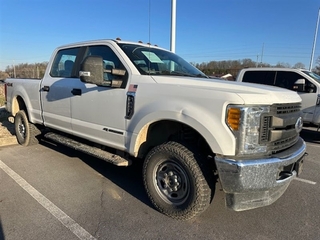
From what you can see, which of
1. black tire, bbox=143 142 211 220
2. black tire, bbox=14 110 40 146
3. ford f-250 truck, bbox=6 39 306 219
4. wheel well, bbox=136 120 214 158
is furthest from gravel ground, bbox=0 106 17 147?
black tire, bbox=143 142 211 220

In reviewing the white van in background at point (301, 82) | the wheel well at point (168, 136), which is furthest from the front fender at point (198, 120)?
the white van in background at point (301, 82)

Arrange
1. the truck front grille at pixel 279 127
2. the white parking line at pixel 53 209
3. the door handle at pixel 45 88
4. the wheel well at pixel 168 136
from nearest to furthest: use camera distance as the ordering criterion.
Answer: the truck front grille at pixel 279 127, the white parking line at pixel 53 209, the wheel well at pixel 168 136, the door handle at pixel 45 88

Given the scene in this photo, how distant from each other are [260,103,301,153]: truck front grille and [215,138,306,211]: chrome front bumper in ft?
0.40

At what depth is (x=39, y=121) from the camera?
5.16 meters

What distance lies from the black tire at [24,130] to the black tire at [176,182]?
11.6 feet

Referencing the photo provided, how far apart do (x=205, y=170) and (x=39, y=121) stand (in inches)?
150

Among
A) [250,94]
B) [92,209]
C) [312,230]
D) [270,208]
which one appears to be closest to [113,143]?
[92,209]

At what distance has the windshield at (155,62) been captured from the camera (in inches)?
138

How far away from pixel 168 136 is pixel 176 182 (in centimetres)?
69

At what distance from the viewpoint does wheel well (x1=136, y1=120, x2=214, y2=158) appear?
3.03 m

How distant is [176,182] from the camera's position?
295 centimetres

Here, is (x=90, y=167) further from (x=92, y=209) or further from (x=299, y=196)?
(x=299, y=196)

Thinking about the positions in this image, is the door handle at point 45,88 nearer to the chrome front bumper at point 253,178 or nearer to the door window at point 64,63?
the door window at point 64,63

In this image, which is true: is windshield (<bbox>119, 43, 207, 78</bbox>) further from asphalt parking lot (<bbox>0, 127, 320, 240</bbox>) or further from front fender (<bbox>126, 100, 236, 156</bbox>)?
asphalt parking lot (<bbox>0, 127, 320, 240</bbox>)
